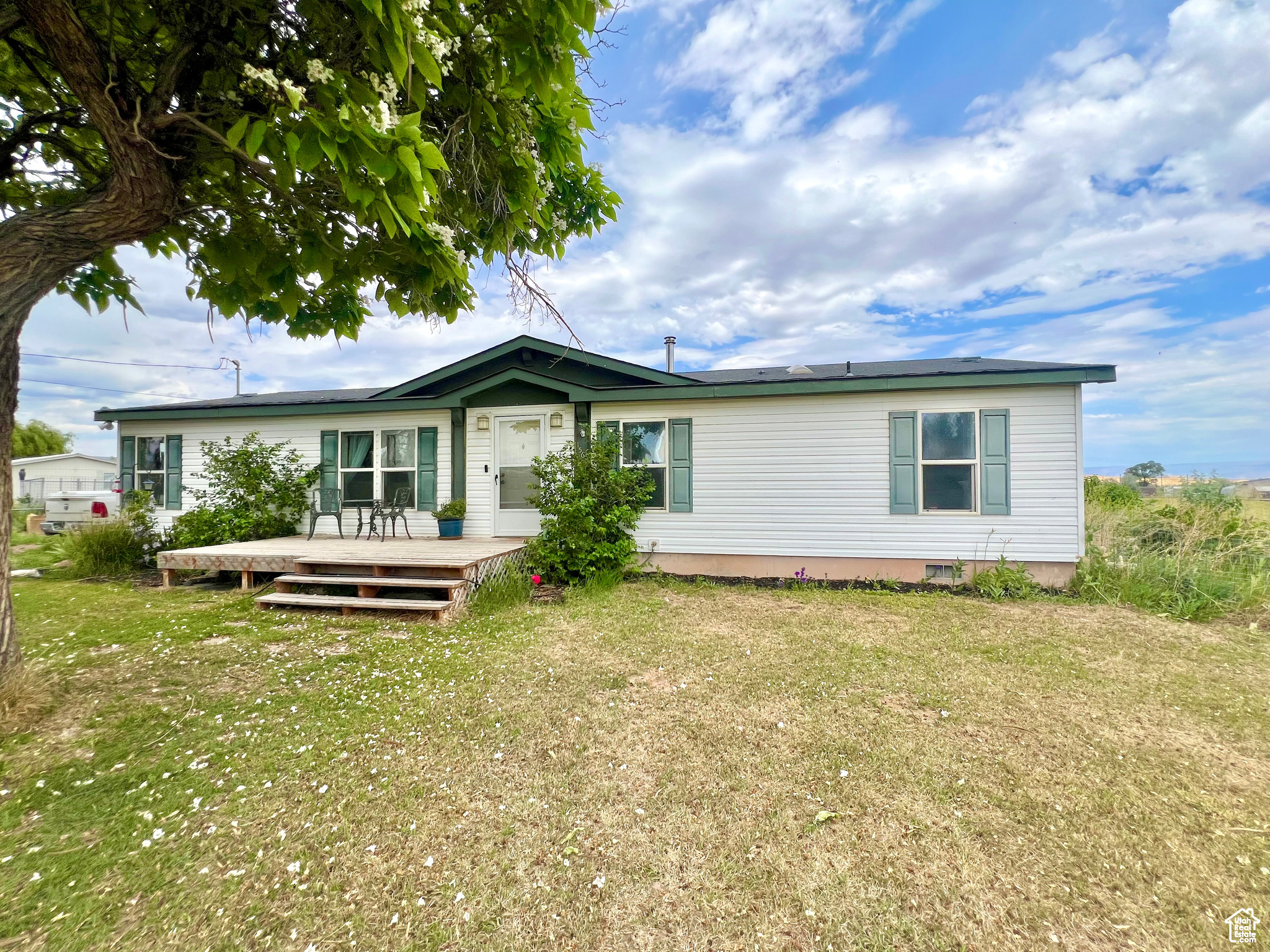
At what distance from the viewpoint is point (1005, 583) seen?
6.53 meters

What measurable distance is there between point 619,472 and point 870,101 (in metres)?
8.66

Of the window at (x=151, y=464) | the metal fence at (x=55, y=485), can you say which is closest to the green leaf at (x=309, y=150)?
the window at (x=151, y=464)

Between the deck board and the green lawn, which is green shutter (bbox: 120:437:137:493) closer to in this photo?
the deck board

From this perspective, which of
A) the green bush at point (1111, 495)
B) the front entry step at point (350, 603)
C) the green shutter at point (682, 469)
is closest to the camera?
the front entry step at point (350, 603)

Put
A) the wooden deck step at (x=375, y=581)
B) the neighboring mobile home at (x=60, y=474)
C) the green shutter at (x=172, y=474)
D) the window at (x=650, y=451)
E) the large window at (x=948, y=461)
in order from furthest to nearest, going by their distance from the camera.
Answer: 1. the neighboring mobile home at (x=60, y=474)
2. the green shutter at (x=172, y=474)
3. the window at (x=650, y=451)
4. the large window at (x=948, y=461)
5. the wooden deck step at (x=375, y=581)

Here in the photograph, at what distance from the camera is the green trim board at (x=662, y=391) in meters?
6.50

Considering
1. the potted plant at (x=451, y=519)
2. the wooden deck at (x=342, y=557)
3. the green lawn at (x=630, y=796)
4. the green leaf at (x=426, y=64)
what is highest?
the green leaf at (x=426, y=64)

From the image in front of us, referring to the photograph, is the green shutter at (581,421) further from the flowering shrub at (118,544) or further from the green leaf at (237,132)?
the flowering shrub at (118,544)

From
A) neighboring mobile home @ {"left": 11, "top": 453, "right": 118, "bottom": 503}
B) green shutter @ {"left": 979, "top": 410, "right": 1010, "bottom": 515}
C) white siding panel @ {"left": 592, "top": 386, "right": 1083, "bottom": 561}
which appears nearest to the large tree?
white siding panel @ {"left": 592, "top": 386, "right": 1083, "bottom": 561}

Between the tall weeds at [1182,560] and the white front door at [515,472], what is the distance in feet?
26.6

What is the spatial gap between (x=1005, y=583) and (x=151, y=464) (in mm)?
15485

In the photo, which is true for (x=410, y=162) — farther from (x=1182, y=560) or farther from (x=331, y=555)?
(x=1182, y=560)

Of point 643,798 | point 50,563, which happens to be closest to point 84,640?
point 643,798

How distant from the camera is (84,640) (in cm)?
425
